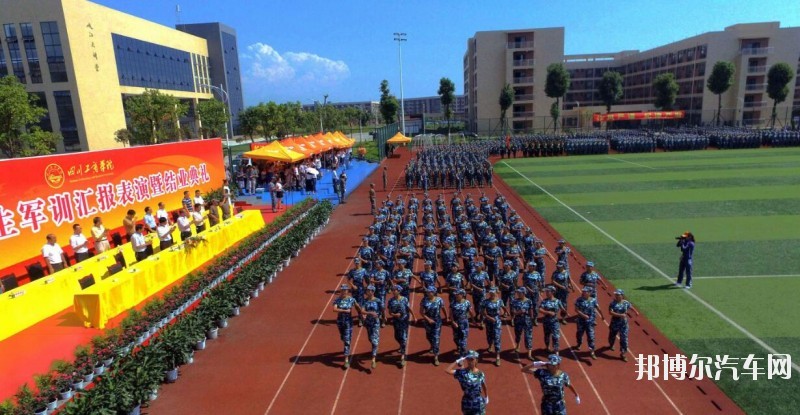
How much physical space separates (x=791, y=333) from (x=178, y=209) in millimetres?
19341

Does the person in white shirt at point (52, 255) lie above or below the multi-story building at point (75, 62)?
below

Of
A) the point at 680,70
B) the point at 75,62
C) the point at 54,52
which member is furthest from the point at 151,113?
the point at 680,70

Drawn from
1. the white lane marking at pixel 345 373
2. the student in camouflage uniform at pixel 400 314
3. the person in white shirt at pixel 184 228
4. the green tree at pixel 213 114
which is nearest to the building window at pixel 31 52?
the green tree at pixel 213 114

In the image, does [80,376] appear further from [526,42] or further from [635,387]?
[526,42]

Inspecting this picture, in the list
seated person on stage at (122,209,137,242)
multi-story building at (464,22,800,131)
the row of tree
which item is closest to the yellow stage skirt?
seated person on stage at (122,209,137,242)

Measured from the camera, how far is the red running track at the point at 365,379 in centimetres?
736

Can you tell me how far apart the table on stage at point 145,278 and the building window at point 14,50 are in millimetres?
43057

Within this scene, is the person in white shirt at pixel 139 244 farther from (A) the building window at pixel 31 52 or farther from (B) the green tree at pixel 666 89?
(B) the green tree at pixel 666 89

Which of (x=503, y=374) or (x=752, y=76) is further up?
(x=752, y=76)

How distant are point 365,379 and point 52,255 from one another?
28.6ft

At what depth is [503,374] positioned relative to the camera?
820 centimetres

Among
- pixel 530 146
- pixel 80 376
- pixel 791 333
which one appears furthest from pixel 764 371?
pixel 530 146

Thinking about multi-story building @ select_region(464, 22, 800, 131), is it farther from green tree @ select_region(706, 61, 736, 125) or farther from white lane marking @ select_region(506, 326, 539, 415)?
white lane marking @ select_region(506, 326, 539, 415)

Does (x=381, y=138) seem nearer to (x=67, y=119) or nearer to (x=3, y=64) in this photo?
(x=67, y=119)
